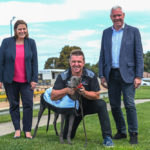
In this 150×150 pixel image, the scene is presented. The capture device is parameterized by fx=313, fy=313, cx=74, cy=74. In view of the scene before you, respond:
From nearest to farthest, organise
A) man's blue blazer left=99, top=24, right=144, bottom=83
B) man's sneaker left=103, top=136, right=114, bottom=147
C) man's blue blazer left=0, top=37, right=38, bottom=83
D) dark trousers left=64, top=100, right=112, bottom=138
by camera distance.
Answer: man's sneaker left=103, top=136, right=114, bottom=147 → dark trousers left=64, top=100, right=112, bottom=138 → man's blue blazer left=99, top=24, right=144, bottom=83 → man's blue blazer left=0, top=37, right=38, bottom=83

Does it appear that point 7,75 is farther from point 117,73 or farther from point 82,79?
point 117,73

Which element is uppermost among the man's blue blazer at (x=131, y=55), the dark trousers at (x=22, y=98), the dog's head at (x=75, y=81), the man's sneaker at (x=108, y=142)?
the man's blue blazer at (x=131, y=55)

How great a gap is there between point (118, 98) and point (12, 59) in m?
1.97

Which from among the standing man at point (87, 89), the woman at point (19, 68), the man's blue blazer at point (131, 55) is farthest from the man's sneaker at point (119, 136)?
the woman at point (19, 68)

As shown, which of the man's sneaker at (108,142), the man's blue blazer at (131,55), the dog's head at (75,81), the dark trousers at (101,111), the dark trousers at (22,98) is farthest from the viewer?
the dark trousers at (22,98)

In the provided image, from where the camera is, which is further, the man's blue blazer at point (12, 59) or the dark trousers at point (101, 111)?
the man's blue blazer at point (12, 59)

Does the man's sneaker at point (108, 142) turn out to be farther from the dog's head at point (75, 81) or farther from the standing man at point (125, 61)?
the dog's head at point (75, 81)

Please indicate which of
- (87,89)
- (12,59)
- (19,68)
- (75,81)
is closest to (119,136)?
(87,89)

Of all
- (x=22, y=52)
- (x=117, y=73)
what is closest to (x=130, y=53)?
(x=117, y=73)

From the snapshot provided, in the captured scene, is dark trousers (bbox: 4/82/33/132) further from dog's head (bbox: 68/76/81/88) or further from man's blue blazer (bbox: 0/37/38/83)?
dog's head (bbox: 68/76/81/88)

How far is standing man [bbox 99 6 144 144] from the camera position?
500cm

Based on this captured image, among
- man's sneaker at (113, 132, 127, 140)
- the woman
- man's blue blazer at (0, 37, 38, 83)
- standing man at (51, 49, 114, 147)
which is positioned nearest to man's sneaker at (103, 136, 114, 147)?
standing man at (51, 49, 114, 147)

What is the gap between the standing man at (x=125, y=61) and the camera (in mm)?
4996

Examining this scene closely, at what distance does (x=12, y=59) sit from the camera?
5.49 metres
